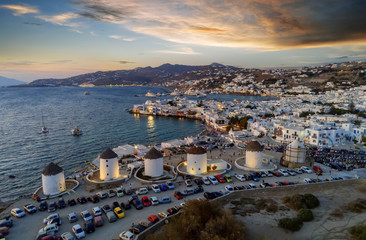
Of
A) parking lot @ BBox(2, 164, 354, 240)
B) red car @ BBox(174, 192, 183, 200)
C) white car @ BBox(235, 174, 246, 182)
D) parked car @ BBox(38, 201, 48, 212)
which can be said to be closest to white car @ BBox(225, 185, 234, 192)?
parking lot @ BBox(2, 164, 354, 240)

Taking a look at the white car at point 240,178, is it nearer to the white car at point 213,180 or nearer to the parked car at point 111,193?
the white car at point 213,180

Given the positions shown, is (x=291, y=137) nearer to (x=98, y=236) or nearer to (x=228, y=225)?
(x=228, y=225)

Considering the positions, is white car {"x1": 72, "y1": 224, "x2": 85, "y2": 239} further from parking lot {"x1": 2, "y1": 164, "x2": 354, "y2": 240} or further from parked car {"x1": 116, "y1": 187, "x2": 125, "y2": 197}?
parked car {"x1": 116, "y1": 187, "x2": 125, "y2": 197}

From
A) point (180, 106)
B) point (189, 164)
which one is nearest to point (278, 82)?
point (180, 106)

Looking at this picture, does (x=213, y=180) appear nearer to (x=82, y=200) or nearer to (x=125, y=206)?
(x=125, y=206)

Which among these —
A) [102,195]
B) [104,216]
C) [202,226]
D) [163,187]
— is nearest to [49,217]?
[104,216]
